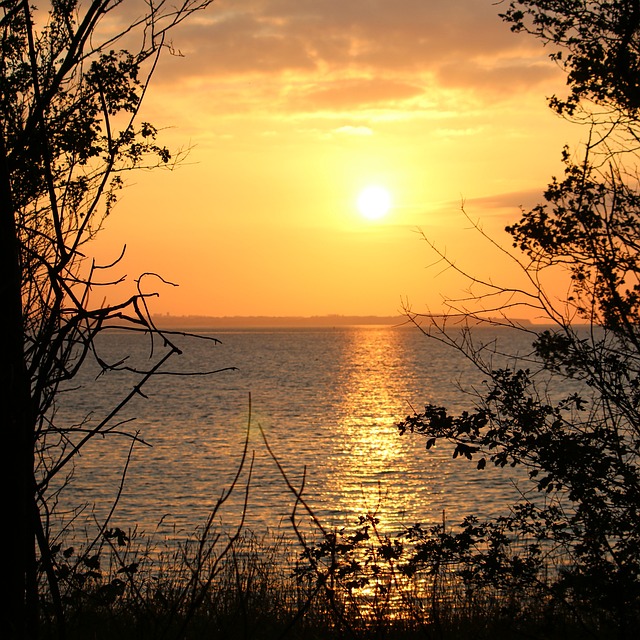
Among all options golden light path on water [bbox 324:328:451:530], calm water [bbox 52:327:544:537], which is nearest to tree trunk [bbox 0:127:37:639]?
calm water [bbox 52:327:544:537]

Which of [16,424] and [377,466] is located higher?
[16,424]

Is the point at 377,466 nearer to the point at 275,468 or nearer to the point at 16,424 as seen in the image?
the point at 275,468

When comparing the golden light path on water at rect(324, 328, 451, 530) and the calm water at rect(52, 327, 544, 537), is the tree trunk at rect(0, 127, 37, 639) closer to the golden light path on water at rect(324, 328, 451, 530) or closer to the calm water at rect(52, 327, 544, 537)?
the calm water at rect(52, 327, 544, 537)

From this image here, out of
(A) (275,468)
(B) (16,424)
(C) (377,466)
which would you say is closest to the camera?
(B) (16,424)

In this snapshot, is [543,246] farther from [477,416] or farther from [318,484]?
[318,484]

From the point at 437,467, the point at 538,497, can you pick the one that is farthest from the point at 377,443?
the point at 538,497

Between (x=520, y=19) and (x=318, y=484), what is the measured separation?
25784mm

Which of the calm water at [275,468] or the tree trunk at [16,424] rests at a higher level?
the tree trunk at [16,424]

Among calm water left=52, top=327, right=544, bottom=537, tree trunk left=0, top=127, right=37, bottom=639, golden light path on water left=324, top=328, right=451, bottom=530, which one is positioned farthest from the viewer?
golden light path on water left=324, top=328, right=451, bottom=530

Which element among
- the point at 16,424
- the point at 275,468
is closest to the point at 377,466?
the point at 275,468

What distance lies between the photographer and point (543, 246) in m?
8.15

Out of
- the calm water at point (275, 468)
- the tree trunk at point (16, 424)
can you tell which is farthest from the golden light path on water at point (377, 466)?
the tree trunk at point (16, 424)

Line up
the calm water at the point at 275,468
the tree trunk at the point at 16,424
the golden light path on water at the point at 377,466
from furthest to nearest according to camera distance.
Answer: the golden light path on water at the point at 377,466
the calm water at the point at 275,468
the tree trunk at the point at 16,424

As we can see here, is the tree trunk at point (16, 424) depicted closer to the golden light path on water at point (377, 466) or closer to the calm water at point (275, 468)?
the calm water at point (275, 468)
